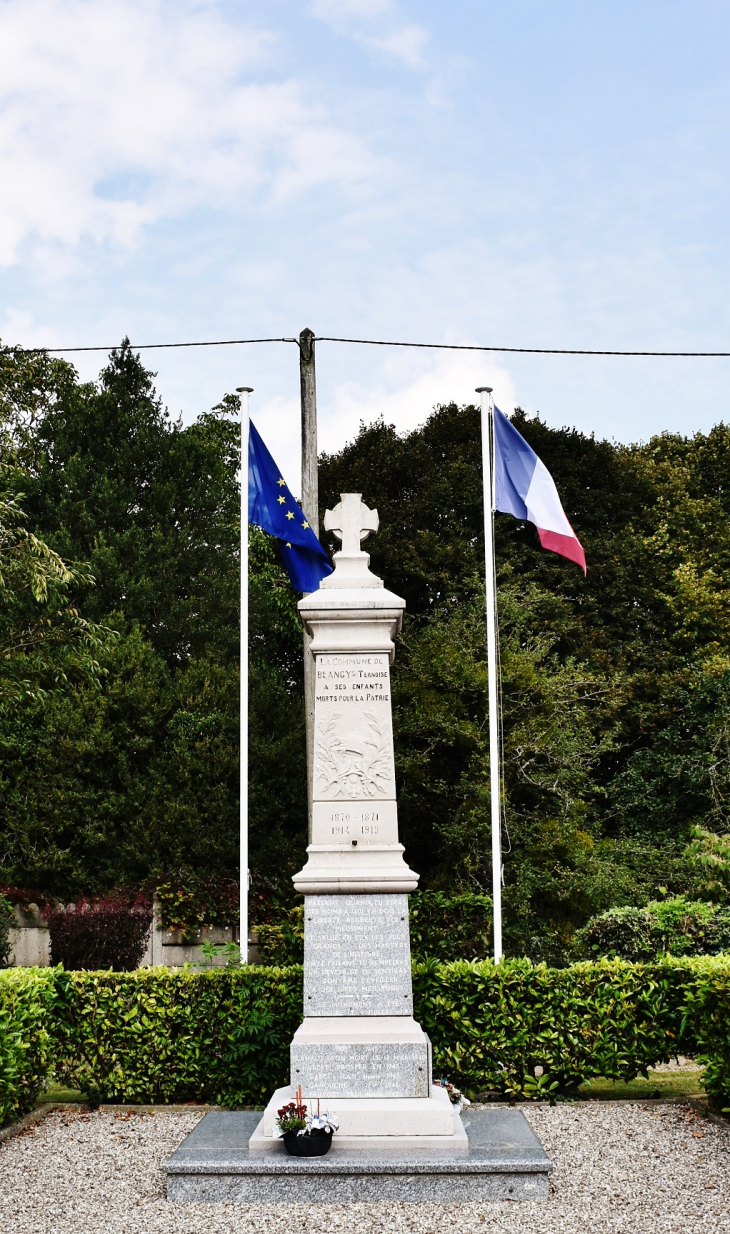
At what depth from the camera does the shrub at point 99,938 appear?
543 inches

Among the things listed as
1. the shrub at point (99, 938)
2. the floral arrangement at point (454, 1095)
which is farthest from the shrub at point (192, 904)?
the floral arrangement at point (454, 1095)

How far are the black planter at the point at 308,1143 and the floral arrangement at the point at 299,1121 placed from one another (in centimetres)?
2

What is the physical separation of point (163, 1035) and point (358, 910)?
2281 mm

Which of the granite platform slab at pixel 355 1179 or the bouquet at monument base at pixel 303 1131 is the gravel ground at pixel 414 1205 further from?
the bouquet at monument base at pixel 303 1131

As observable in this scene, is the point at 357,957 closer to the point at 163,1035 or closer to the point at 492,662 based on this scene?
the point at 163,1035

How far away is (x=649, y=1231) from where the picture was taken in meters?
5.08

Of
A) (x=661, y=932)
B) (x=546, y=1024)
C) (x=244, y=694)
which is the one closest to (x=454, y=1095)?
(x=546, y=1024)

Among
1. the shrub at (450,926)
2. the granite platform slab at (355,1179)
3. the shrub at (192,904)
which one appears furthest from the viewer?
the shrub at (192,904)

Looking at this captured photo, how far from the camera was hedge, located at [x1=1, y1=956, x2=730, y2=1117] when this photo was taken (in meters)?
7.79

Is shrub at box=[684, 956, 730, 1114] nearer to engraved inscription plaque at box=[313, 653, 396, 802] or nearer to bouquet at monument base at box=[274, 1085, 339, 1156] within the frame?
engraved inscription plaque at box=[313, 653, 396, 802]

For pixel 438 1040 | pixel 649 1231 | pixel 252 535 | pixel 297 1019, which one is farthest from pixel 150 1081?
pixel 252 535

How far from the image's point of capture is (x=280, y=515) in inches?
423

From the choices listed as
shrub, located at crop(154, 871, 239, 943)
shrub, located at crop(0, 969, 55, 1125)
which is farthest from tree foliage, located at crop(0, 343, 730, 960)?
shrub, located at crop(0, 969, 55, 1125)

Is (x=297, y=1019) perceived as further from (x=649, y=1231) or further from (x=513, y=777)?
(x=513, y=777)
